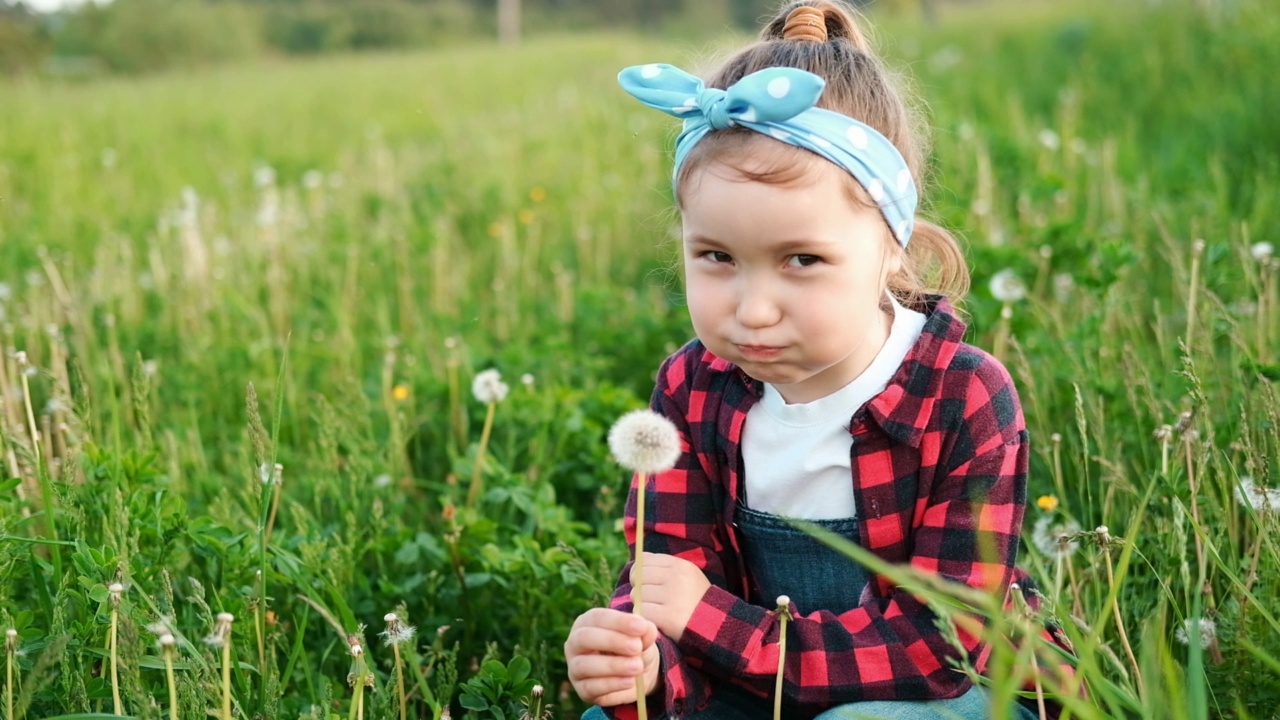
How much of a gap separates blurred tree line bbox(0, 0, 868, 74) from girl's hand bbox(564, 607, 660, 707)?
621 cm

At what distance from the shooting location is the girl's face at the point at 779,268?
166 centimetres

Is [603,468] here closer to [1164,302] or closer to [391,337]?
[391,337]

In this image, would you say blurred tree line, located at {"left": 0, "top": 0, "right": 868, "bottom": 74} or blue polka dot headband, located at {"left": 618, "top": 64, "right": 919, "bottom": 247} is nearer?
blue polka dot headband, located at {"left": 618, "top": 64, "right": 919, "bottom": 247}

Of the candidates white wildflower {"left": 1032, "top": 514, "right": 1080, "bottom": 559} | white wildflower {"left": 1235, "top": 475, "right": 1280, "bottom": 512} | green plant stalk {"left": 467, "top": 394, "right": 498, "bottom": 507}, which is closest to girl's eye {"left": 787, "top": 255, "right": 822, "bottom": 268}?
white wildflower {"left": 1235, "top": 475, "right": 1280, "bottom": 512}

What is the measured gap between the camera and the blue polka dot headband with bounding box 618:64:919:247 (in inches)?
64.8

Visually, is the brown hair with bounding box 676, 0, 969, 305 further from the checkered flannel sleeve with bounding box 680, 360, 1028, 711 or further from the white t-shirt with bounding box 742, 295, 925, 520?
the checkered flannel sleeve with bounding box 680, 360, 1028, 711

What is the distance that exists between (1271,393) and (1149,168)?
12.9ft

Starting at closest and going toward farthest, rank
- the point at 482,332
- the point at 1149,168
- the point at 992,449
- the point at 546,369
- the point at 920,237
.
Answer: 1. the point at 992,449
2. the point at 920,237
3. the point at 546,369
4. the point at 482,332
5. the point at 1149,168

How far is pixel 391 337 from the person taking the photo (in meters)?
3.70

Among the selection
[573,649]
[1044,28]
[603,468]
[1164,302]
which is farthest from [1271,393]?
[1044,28]

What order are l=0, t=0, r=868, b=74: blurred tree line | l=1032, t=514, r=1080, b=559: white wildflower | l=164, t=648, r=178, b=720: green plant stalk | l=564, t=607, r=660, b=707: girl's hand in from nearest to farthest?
l=164, t=648, r=178, b=720: green plant stalk < l=564, t=607, r=660, b=707: girl's hand < l=1032, t=514, r=1080, b=559: white wildflower < l=0, t=0, r=868, b=74: blurred tree line

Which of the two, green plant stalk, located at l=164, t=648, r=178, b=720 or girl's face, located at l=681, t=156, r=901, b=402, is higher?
girl's face, located at l=681, t=156, r=901, b=402

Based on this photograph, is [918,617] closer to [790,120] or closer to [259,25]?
[790,120]

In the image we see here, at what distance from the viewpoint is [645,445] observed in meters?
1.45
